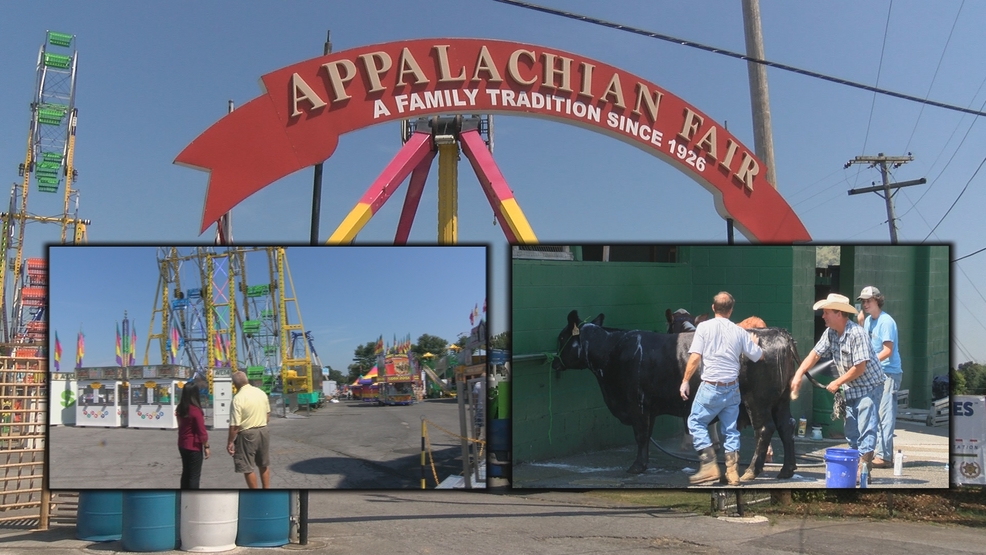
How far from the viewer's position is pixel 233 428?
597cm

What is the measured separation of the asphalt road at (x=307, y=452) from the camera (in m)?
5.98

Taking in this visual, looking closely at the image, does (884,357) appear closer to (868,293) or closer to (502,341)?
(868,293)

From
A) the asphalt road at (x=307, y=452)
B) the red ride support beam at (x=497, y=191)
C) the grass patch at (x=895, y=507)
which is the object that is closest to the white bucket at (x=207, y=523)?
the asphalt road at (x=307, y=452)

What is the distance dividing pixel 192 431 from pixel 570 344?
9.47 ft

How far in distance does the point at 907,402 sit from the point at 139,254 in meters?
5.88

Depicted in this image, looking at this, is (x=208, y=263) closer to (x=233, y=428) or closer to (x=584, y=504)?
(x=233, y=428)

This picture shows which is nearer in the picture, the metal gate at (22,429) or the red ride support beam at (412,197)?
the red ride support beam at (412,197)

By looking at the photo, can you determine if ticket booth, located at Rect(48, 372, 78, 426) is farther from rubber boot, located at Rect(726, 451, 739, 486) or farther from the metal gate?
rubber boot, located at Rect(726, 451, 739, 486)

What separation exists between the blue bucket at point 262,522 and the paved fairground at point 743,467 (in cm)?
474

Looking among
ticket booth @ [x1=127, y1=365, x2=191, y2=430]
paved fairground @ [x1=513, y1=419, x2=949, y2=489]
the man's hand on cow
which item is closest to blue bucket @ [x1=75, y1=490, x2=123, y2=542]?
ticket booth @ [x1=127, y1=365, x2=191, y2=430]

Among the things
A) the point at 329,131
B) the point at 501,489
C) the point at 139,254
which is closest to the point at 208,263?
the point at 139,254

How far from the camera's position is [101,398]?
6.23 metres

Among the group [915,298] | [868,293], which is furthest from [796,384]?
[915,298]

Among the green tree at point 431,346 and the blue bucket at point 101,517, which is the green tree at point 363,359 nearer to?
the green tree at point 431,346
